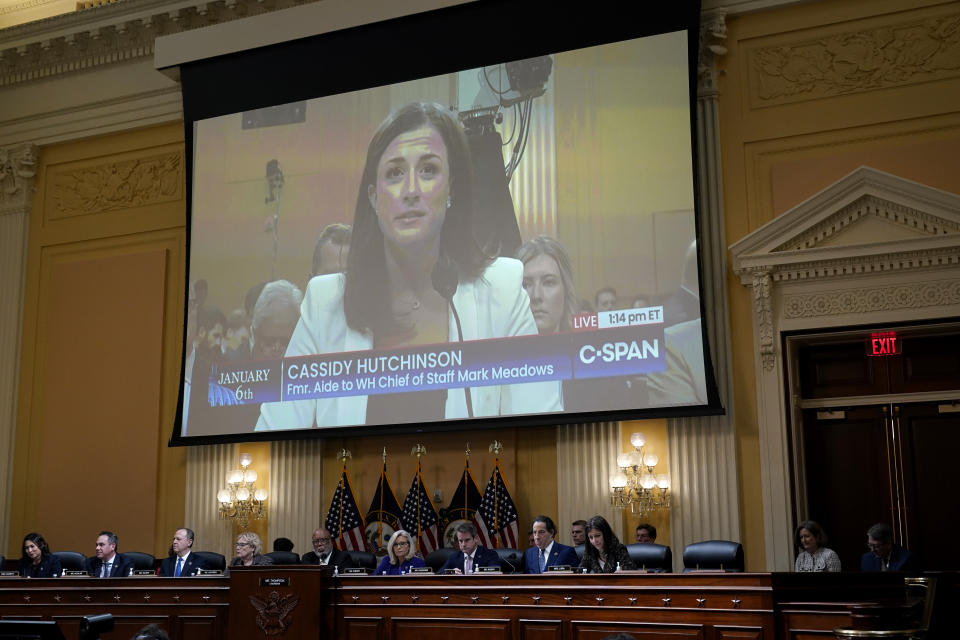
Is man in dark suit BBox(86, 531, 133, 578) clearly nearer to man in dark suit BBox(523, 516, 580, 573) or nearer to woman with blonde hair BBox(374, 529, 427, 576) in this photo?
woman with blonde hair BBox(374, 529, 427, 576)

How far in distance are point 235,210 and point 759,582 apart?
7.36m

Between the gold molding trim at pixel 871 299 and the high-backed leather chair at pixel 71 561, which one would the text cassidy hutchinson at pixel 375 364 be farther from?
the gold molding trim at pixel 871 299

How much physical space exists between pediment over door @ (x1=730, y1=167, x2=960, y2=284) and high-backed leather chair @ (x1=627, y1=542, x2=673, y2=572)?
2.84 metres

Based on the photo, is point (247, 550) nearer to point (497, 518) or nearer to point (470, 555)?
point (470, 555)

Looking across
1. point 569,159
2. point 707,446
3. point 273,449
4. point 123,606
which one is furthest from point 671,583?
point 273,449

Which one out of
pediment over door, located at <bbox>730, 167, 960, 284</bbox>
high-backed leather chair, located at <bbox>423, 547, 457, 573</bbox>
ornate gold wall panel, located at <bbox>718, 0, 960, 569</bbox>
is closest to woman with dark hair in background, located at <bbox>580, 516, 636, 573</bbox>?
high-backed leather chair, located at <bbox>423, 547, 457, 573</bbox>

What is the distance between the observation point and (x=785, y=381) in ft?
30.9

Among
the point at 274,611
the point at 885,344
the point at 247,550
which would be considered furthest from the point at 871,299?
the point at 247,550

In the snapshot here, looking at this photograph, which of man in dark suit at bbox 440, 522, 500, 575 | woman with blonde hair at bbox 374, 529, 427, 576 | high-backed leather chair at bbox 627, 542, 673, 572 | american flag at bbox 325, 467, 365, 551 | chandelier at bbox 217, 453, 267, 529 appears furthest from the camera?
chandelier at bbox 217, 453, 267, 529

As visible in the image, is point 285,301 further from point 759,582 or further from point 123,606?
point 759,582

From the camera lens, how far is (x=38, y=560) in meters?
9.59

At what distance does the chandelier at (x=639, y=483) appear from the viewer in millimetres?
9656

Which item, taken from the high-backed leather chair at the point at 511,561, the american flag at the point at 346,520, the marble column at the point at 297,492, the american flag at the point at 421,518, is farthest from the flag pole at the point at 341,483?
the high-backed leather chair at the point at 511,561

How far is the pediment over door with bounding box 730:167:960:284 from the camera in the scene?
8922mm
